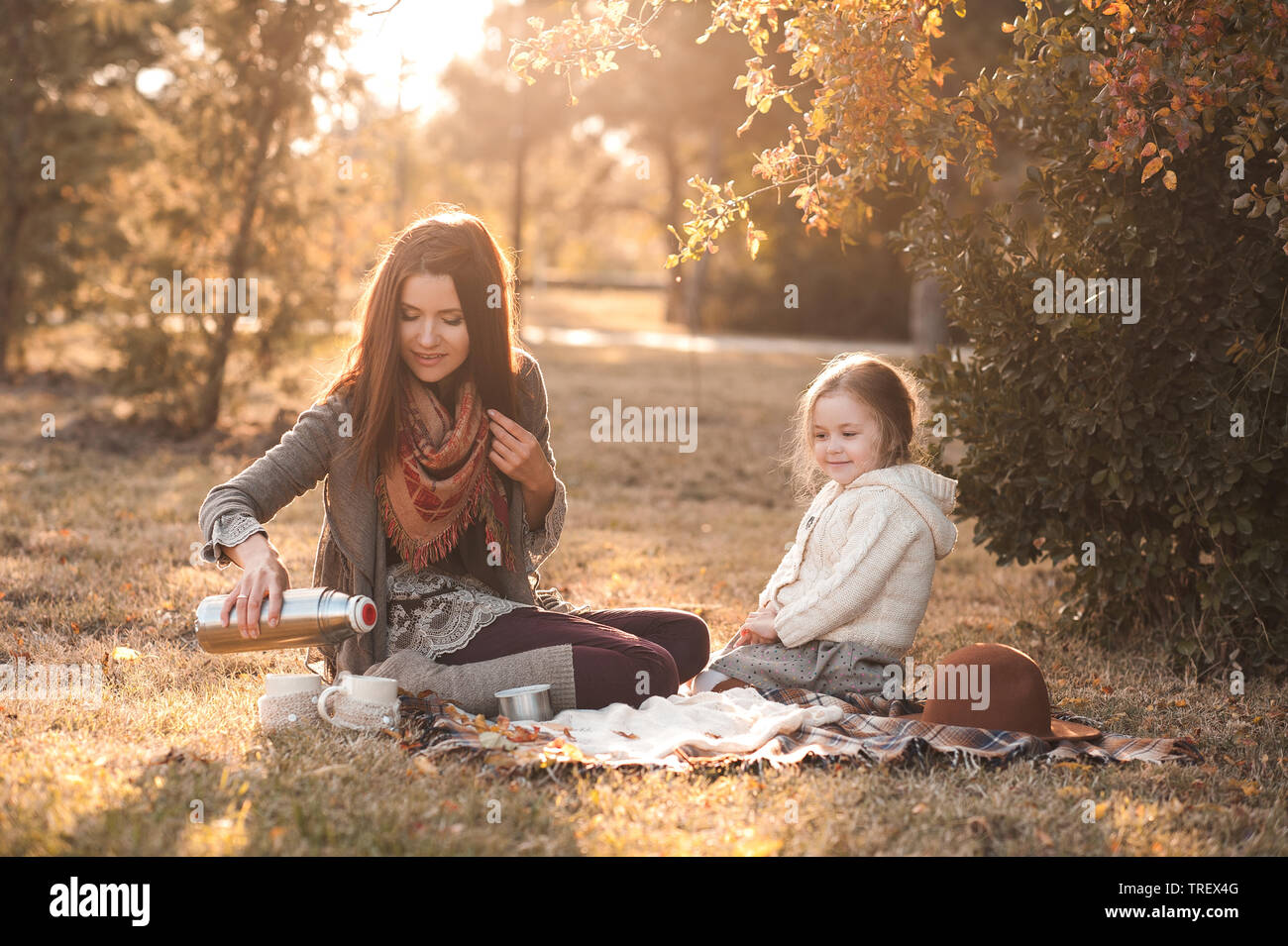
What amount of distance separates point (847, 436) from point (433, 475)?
4.86 ft

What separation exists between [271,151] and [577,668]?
283 inches

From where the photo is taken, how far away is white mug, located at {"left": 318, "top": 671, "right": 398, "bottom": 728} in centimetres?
352

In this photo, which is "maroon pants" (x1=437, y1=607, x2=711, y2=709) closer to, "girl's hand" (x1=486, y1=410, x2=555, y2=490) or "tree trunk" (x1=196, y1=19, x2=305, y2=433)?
"girl's hand" (x1=486, y1=410, x2=555, y2=490)

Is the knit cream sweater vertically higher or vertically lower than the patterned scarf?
lower

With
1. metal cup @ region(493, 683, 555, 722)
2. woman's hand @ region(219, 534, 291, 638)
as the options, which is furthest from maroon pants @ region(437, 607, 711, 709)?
woman's hand @ region(219, 534, 291, 638)

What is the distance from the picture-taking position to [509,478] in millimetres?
4098

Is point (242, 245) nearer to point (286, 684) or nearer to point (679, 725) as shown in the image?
point (286, 684)

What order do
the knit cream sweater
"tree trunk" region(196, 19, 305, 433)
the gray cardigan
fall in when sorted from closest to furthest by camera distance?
the gray cardigan → the knit cream sweater → "tree trunk" region(196, 19, 305, 433)

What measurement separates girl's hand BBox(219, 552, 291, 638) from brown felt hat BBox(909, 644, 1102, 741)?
2.01 metres

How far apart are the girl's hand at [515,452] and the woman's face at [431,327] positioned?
23 centimetres

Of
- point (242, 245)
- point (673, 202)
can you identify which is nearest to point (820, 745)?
point (242, 245)

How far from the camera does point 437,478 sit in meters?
3.81

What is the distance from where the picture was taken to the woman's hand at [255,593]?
329 cm
